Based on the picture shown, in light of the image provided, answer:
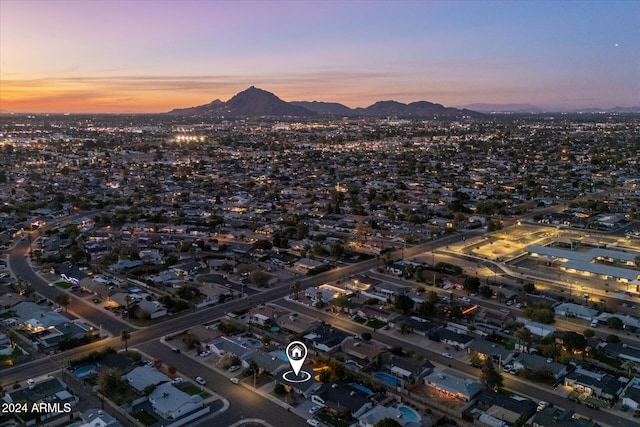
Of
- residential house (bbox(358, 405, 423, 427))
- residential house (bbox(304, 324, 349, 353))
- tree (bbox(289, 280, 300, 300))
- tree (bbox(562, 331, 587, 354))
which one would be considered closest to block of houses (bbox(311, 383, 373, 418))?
residential house (bbox(358, 405, 423, 427))

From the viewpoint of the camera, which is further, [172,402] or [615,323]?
[615,323]

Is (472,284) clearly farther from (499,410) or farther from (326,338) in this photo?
(499,410)

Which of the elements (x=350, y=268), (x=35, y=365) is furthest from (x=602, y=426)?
(x=35, y=365)

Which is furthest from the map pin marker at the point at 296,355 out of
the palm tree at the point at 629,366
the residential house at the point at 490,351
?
the palm tree at the point at 629,366

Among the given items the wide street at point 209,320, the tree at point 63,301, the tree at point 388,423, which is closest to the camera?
the tree at point 388,423

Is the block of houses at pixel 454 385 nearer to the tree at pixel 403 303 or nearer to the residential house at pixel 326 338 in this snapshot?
the residential house at pixel 326 338

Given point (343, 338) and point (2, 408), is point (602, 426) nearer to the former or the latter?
point (343, 338)

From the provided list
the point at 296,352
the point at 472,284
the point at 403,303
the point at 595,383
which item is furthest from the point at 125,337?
the point at 595,383

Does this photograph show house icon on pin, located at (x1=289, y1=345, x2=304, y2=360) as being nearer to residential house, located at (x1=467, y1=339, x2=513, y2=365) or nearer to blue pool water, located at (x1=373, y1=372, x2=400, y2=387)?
blue pool water, located at (x1=373, y1=372, x2=400, y2=387)
